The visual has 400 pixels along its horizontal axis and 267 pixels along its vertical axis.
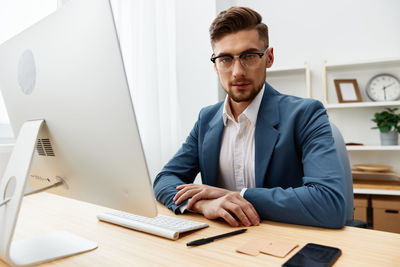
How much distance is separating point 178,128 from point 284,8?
1732 mm

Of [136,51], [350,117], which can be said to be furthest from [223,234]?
[350,117]

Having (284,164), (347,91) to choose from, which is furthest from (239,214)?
(347,91)

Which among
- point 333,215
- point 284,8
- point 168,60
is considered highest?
point 284,8

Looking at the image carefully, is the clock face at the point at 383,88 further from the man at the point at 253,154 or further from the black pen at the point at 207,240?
the black pen at the point at 207,240

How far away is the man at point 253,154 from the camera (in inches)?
37.3

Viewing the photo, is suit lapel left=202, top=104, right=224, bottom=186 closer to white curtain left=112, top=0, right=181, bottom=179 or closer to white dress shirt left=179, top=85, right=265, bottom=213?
white dress shirt left=179, top=85, right=265, bottom=213

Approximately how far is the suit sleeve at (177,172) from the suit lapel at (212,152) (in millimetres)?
85

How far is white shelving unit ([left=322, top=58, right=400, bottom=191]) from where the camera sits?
2.83 meters

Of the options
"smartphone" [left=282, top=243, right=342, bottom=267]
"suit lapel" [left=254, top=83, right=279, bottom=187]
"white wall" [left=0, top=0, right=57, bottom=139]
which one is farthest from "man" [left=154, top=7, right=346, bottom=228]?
"white wall" [left=0, top=0, right=57, bottom=139]

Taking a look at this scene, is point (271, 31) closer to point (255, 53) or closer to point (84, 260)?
point (255, 53)

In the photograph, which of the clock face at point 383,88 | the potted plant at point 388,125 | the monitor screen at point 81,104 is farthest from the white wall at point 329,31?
Answer: the monitor screen at point 81,104

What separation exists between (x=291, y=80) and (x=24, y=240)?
2883 millimetres

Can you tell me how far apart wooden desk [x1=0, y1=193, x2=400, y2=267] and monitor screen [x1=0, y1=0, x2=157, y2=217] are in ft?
0.40

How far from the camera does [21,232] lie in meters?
0.90
